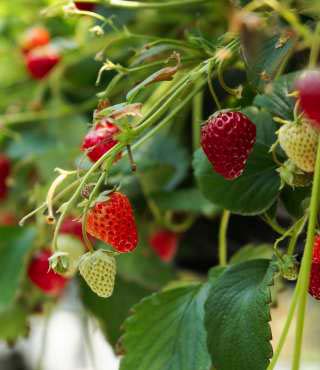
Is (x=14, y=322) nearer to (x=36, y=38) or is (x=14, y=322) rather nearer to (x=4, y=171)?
(x=4, y=171)

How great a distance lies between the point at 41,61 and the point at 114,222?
2.41 feet

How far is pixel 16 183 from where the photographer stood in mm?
1292

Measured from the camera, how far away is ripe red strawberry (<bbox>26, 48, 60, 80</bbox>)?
1.21 meters

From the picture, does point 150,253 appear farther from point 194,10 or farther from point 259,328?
point 259,328

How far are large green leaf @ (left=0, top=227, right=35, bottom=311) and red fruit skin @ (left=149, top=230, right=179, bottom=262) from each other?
165 millimetres

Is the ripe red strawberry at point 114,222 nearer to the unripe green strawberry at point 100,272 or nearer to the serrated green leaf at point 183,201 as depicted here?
the unripe green strawberry at point 100,272

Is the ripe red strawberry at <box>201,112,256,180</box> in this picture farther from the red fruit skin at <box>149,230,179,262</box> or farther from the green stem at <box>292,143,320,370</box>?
the red fruit skin at <box>149,230,179,262</box>

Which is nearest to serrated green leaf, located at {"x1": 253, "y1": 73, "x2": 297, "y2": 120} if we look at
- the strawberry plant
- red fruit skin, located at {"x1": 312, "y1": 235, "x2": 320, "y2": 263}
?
the strawberry plant

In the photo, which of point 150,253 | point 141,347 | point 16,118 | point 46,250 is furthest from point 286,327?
point 16,118

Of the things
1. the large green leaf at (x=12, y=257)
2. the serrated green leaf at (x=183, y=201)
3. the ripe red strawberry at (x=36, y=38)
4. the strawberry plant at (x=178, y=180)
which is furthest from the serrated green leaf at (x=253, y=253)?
the ripe red strawberry at (x=36, y=38)

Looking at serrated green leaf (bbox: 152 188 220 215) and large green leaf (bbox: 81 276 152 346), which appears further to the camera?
large green leaf (bbox: 81 276 152 346)

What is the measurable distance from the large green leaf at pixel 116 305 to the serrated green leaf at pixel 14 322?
155 millimetres

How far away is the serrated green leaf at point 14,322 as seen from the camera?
1170mm

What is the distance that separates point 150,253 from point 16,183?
34 centimetres
